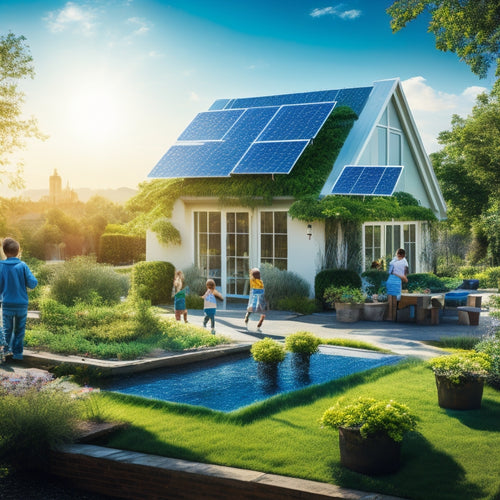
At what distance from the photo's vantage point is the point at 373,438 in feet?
20.6

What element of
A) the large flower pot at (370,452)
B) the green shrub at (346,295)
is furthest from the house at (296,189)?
the large flower pot at (370,452)

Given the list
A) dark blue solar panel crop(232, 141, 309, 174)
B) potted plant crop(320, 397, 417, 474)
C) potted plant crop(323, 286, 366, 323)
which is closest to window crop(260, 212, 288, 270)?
dark blue solar panel crop(232, 141, 309, 174)

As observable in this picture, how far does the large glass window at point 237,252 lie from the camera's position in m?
21.3

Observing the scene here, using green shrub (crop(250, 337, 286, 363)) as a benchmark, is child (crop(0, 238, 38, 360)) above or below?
above

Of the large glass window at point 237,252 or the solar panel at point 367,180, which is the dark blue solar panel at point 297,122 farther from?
the large glass window at point 237,252

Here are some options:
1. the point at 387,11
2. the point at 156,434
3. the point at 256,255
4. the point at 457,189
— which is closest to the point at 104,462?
the point at 156,434

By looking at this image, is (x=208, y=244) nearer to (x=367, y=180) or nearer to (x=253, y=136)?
(x=253, y=136)

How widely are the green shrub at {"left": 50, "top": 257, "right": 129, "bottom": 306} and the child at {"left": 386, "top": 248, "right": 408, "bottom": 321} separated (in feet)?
20.8

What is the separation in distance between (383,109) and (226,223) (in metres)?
6.22

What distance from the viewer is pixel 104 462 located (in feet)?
21.9

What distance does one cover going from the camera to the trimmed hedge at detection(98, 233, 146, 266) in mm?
39062

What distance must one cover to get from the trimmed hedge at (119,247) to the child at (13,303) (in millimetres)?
28029

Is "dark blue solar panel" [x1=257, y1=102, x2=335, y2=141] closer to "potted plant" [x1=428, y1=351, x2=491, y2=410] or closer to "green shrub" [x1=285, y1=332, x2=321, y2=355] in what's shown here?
"green shrub" [x1=285, y1=332, x2=321, y2=355]

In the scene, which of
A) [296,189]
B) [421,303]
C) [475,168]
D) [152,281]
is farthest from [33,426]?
[475,168]
